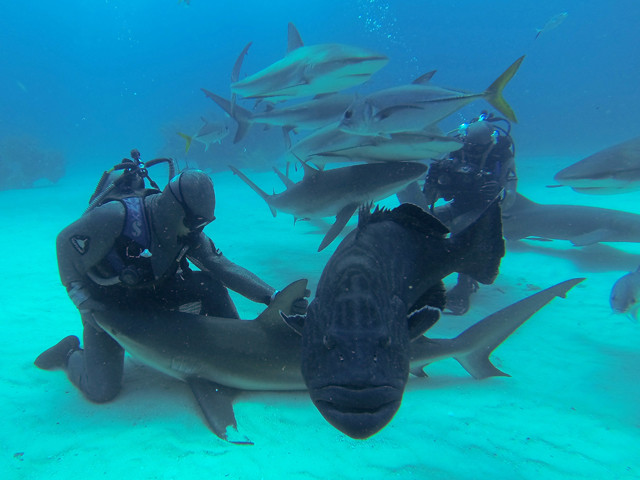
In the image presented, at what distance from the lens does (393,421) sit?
293 cm

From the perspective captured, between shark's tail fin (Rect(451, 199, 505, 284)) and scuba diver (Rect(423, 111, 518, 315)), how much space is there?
2.88 m

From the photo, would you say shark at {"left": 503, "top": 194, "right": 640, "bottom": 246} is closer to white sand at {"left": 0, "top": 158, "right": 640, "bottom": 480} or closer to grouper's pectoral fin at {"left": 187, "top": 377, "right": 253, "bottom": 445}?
white sand at {"left": 0, "top": 158, "right": 640, "bottom": 480}

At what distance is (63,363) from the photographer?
3.79 m

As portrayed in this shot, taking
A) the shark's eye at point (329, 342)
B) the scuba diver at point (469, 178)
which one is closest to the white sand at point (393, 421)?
the scuba diver at point (469, 178)

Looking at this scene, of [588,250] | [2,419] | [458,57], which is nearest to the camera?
[2,419]

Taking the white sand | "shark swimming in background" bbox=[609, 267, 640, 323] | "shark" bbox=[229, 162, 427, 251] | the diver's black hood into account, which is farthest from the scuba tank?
"shark swimming in background" bbox=[609, 267, 640, 323]

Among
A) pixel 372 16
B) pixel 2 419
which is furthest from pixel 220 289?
pixel 372 16

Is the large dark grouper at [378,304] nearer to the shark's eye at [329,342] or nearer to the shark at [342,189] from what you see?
the shark's eye at [329,342]

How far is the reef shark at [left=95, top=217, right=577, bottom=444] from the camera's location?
3.19 m

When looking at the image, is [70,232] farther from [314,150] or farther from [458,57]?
[458,57]

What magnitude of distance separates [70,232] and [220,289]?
64.4 inches

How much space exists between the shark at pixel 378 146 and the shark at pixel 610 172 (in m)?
2.81

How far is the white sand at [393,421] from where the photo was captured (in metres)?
2.39

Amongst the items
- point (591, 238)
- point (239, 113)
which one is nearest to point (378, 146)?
point (239, 113)
